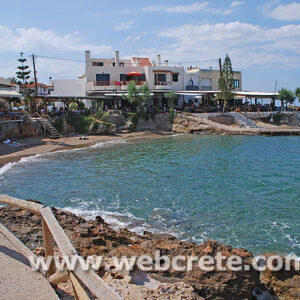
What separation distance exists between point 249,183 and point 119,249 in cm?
1314

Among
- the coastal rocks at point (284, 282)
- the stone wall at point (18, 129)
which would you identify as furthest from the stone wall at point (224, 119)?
the coastal rocks at point (284, 282)

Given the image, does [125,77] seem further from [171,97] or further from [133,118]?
[133,118]

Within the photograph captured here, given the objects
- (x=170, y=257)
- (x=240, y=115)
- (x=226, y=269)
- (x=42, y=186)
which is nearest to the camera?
(x=226, y=269)

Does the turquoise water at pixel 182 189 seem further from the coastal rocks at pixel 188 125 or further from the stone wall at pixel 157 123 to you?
the stone wall at pixel 157 123

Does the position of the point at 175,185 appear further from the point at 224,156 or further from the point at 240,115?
the point at 240,115

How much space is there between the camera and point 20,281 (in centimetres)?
484

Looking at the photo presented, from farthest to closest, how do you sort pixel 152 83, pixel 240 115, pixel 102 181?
pixel 152 83 < pixel 240 115 < pixel 102 181

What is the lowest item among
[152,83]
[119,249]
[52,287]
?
[119,249]

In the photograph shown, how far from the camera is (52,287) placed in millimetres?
4895

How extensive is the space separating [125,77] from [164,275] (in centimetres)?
5111

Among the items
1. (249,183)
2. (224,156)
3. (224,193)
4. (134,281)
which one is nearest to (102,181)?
(224,193)

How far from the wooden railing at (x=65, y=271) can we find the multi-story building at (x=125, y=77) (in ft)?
148

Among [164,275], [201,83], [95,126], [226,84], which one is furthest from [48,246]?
[201,83]

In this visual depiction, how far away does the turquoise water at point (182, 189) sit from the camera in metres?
12.6
